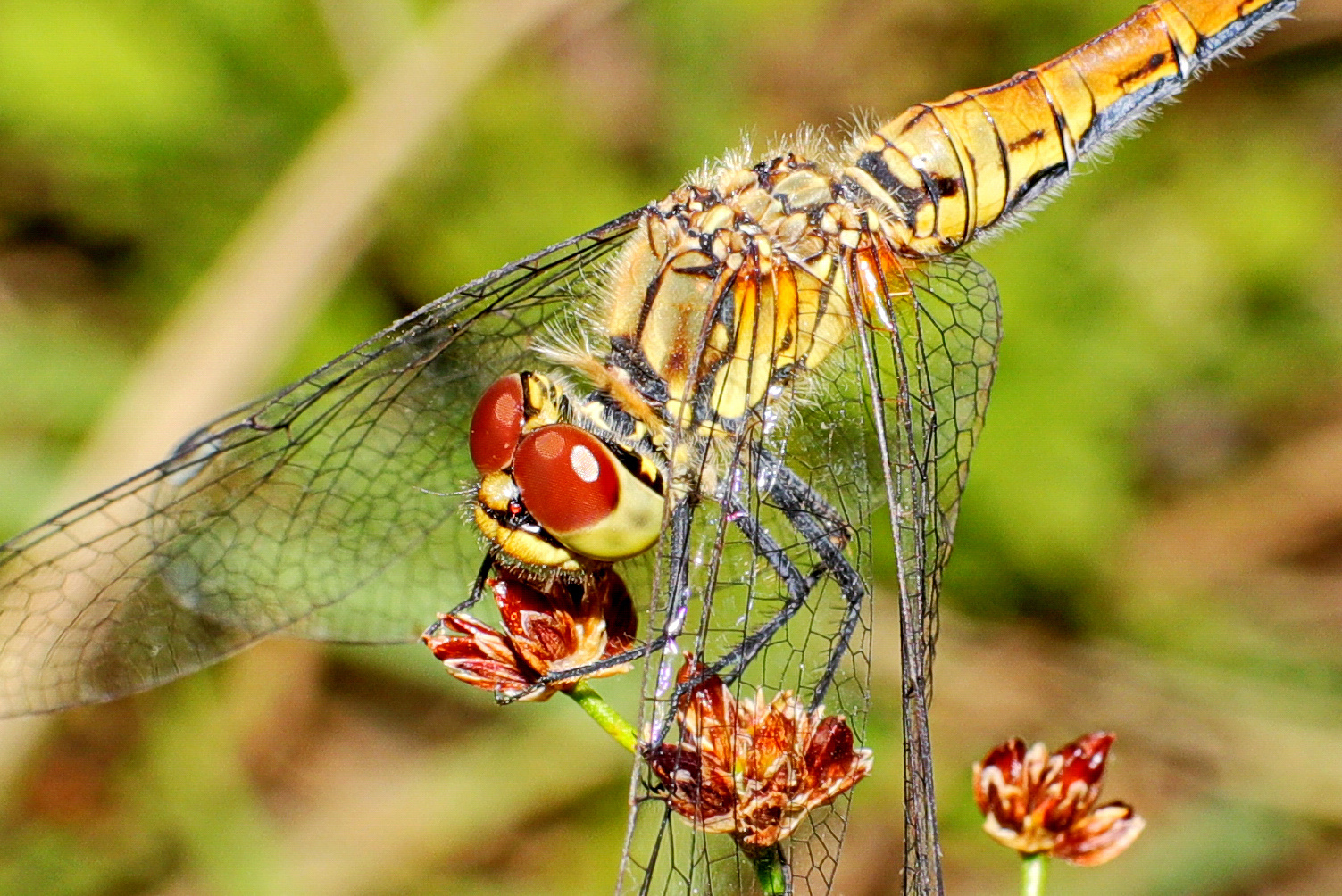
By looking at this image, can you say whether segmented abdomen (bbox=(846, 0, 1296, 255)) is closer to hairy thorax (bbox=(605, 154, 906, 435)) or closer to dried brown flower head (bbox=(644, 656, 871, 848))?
hairy thorax (bbox=(605, 154, 906, 435))

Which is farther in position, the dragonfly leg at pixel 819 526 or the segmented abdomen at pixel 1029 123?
the segmented abdomen at pixel 1029 123

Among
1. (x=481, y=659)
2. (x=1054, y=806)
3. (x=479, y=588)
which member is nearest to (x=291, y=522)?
(x=479, y=588)

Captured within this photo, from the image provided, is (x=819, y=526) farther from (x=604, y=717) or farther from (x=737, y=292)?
(x=604, y=717)

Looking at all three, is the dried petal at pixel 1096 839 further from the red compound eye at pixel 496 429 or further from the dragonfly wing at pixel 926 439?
the red compound eye at pixel 496 429

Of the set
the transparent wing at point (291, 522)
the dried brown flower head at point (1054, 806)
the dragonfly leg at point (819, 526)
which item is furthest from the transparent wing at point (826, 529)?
the transparent wing at point (291, 522)

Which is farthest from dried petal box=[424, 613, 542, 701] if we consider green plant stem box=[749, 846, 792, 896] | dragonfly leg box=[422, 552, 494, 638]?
green plant stem box=[749, 846, 792, 896]

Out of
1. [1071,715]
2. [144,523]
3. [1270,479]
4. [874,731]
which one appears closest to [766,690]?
[144,523]
